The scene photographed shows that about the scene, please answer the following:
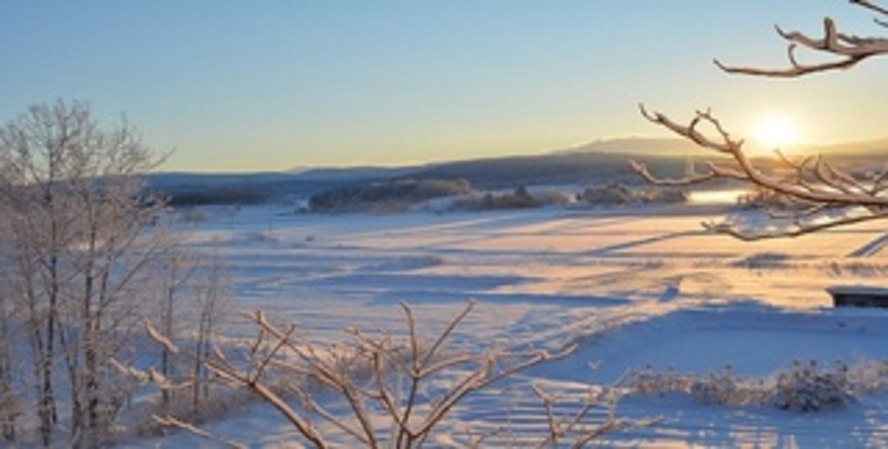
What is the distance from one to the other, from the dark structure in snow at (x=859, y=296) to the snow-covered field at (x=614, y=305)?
1.13ft

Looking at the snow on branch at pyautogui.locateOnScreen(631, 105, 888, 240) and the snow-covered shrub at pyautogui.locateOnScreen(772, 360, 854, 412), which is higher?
the snow on branch at pyautogui.locateOnScreen(631, 105, 888, 240)

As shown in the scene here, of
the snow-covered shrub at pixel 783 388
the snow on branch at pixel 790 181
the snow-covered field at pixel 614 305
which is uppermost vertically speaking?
the snow on branch at pixel 790 181

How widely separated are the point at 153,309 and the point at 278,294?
10938 millimetres

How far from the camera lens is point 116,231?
1670 centimetres

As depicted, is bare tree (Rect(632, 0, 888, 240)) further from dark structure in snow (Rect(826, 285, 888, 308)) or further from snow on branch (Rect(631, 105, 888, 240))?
dark structure in snow (Rect(826, 285, 888, 308))

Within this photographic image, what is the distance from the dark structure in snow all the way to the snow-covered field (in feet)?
1.13

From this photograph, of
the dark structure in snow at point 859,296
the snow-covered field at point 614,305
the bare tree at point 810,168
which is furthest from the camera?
the dark structure in snow at point 859,296

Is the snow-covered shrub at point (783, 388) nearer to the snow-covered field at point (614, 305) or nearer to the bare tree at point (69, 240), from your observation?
the snow-covered field at point (614, 305)

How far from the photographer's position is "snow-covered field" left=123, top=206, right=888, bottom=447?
41.4 feet

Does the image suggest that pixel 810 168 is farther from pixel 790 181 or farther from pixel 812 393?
pixel 812 393

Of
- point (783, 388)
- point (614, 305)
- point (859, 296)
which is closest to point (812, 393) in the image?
point (783, 388)

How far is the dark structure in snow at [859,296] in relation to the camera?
70.7 ft

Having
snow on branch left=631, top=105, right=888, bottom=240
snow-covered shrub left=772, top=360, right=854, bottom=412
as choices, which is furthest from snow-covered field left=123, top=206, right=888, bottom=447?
snow on branch left=631, top=105, right=888, bottom=240

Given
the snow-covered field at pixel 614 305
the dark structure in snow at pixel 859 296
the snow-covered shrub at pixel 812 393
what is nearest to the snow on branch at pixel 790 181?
the snow-covered field at pixel 614 305
